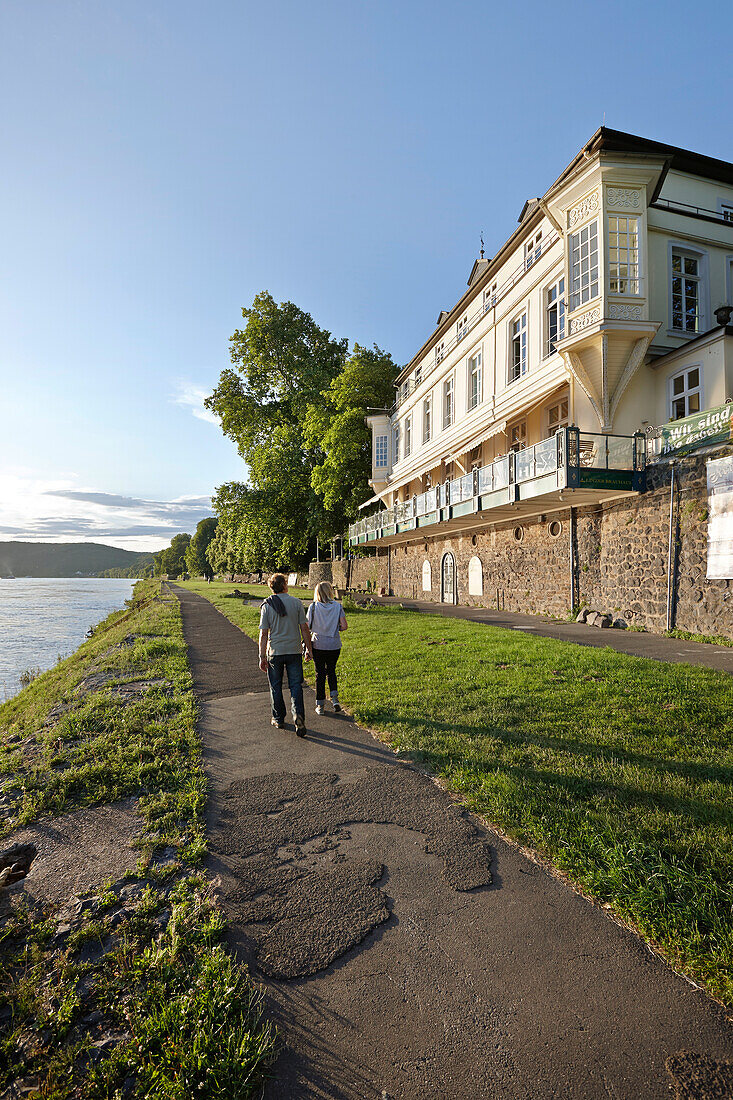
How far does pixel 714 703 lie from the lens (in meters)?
6.31

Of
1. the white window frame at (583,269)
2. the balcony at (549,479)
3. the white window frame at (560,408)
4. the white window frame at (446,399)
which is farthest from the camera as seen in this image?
the white window frame at (446,399)

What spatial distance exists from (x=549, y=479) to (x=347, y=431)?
2112 cm

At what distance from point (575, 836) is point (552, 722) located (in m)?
2.47

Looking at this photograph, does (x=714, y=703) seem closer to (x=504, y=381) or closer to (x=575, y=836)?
(x=575, y=836)

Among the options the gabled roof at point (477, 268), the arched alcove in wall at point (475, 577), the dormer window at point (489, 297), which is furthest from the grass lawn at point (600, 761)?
the gabled roof at point (477, 268)

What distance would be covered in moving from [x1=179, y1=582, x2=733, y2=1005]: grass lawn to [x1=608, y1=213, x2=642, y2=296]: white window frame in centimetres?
1060

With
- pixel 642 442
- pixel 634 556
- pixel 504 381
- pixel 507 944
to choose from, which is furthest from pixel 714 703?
pixel 504 381

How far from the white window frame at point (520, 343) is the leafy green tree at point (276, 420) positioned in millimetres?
17647

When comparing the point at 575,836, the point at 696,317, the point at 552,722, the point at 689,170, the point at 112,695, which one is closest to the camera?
Result: the point at 575,836

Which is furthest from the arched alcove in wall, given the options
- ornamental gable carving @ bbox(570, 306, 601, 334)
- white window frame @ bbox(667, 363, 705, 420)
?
ornamental gable carving @ bbox(570, 306, 601, 334)

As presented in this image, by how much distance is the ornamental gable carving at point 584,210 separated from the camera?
1470 centimetres

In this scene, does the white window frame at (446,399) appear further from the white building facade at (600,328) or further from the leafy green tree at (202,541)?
the leafy green tree at (202,541)

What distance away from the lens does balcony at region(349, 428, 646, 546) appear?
13.5 meters

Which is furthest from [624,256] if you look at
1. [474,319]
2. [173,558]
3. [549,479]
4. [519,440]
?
[173,558]
